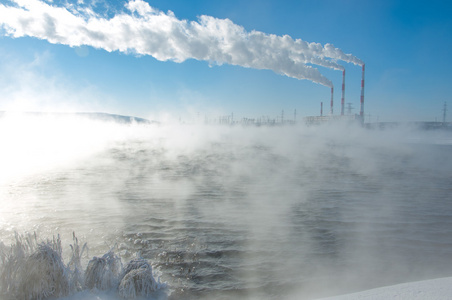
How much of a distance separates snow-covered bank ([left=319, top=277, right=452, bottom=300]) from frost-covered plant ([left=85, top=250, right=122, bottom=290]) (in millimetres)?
3169

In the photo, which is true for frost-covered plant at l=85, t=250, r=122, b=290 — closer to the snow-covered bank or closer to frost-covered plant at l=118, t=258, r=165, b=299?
frost-covered plant at l=118, t=258, r=165, b=299

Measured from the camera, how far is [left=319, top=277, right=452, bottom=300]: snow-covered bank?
370 cm

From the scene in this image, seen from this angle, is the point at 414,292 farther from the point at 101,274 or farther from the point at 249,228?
the point at 249,228

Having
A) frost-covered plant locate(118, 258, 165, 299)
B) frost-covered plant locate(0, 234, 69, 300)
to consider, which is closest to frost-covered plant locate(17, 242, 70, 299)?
frost-covered plant locate(0, 234, 69, 300)

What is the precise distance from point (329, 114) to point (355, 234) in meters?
90.9

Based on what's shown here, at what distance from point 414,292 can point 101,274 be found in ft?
13.8

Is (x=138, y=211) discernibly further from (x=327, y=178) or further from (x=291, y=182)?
(x=327, y=178)

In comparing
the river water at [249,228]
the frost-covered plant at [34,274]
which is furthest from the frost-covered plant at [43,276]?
the river water at [249,228]

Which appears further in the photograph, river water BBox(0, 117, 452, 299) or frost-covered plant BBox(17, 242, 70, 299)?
river water BBox(0, 117, 452, 299)

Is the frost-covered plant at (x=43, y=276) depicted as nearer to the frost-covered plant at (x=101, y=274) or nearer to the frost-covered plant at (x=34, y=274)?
the frost-covered plant at (x=34, y=274)

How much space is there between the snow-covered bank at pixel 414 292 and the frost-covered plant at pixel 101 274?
10.4 ft

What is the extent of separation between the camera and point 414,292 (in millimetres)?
3832

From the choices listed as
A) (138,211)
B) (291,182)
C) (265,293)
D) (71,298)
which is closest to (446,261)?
(265,293)

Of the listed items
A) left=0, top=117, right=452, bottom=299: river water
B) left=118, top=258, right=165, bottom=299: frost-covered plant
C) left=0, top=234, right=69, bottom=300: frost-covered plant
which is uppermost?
left=0, top=234, right=69, bottom=300: frost-covered plant
